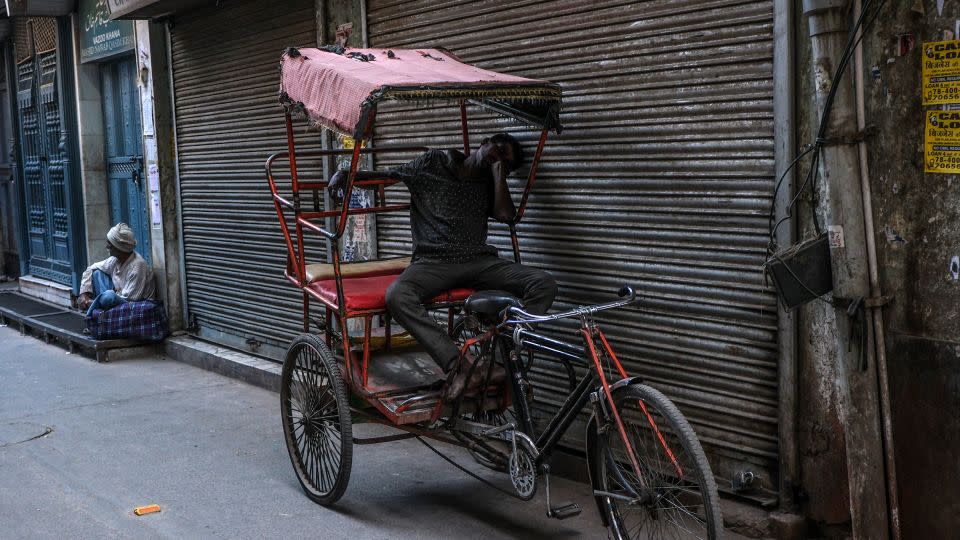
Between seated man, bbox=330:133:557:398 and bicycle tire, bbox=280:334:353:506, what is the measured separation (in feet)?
1.66

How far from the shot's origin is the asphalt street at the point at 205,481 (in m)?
4.83

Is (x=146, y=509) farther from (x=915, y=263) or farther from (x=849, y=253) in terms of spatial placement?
(x=915, y=263)

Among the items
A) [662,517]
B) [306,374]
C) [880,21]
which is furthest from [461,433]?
[880,21]

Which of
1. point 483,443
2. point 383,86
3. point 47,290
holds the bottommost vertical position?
point 483,443

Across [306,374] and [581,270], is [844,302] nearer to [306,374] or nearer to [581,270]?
[581,270]

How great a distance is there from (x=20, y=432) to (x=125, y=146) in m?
4.98

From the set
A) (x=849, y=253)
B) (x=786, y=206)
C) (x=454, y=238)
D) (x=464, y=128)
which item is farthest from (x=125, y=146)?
(x=849, y=253)

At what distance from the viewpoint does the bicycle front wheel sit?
3654 millimetres

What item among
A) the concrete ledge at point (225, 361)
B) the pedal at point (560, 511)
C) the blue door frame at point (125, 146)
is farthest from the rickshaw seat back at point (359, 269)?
the blue door frame at point (125, 146)

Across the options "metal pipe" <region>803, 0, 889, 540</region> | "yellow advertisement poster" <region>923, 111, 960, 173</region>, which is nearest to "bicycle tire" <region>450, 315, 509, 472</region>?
"metal pipe" <region>803, 0, 889, 540</region>

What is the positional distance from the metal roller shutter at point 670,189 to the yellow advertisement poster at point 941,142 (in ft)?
2.40

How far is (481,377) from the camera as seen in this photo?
477 cm

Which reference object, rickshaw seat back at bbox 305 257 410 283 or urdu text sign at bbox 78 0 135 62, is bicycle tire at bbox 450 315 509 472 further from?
urdu text sign at bbox 78 0 135 62

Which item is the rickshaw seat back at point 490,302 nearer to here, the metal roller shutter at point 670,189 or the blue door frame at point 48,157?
the metal roller shutter at point 670,189
